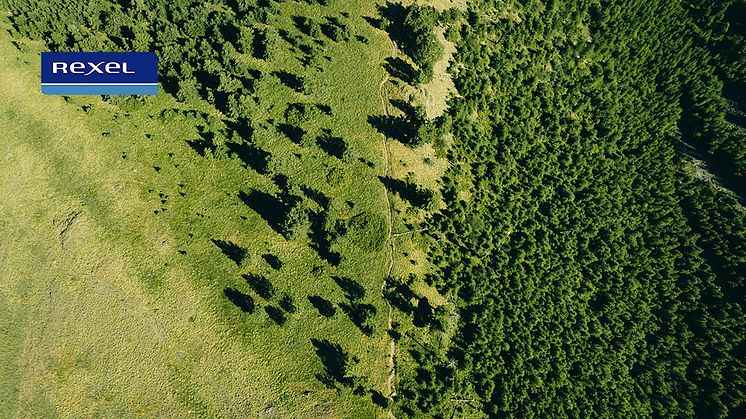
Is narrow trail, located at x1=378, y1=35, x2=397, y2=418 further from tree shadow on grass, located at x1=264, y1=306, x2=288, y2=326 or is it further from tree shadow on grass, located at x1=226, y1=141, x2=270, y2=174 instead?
tree shadow on grass, located at x1=226, y1=141, x2=270, y2=174

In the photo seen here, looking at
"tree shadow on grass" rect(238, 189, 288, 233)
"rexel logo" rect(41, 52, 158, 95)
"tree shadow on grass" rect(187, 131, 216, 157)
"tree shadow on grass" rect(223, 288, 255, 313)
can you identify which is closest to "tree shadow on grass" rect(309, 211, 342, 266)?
"tree shadow on grass" rect(238, 189, 288, 233)

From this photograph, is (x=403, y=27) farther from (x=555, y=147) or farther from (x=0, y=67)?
(x=0, y=67)

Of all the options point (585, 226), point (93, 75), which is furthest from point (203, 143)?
point (585, 226)

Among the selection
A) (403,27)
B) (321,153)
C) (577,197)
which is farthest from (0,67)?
(577,197)

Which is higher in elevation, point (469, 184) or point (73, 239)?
point (469, 184)

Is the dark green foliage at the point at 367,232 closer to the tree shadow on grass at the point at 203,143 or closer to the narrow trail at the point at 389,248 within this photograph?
the narrow trail at the point at 389,248

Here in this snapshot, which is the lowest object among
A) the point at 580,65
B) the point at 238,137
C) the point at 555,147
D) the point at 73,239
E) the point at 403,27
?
the point at 73,239

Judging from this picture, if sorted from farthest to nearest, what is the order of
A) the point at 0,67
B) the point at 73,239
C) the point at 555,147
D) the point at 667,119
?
the point at 667,119
the point at 555,147
the point at 0,67
the point at 73,239
